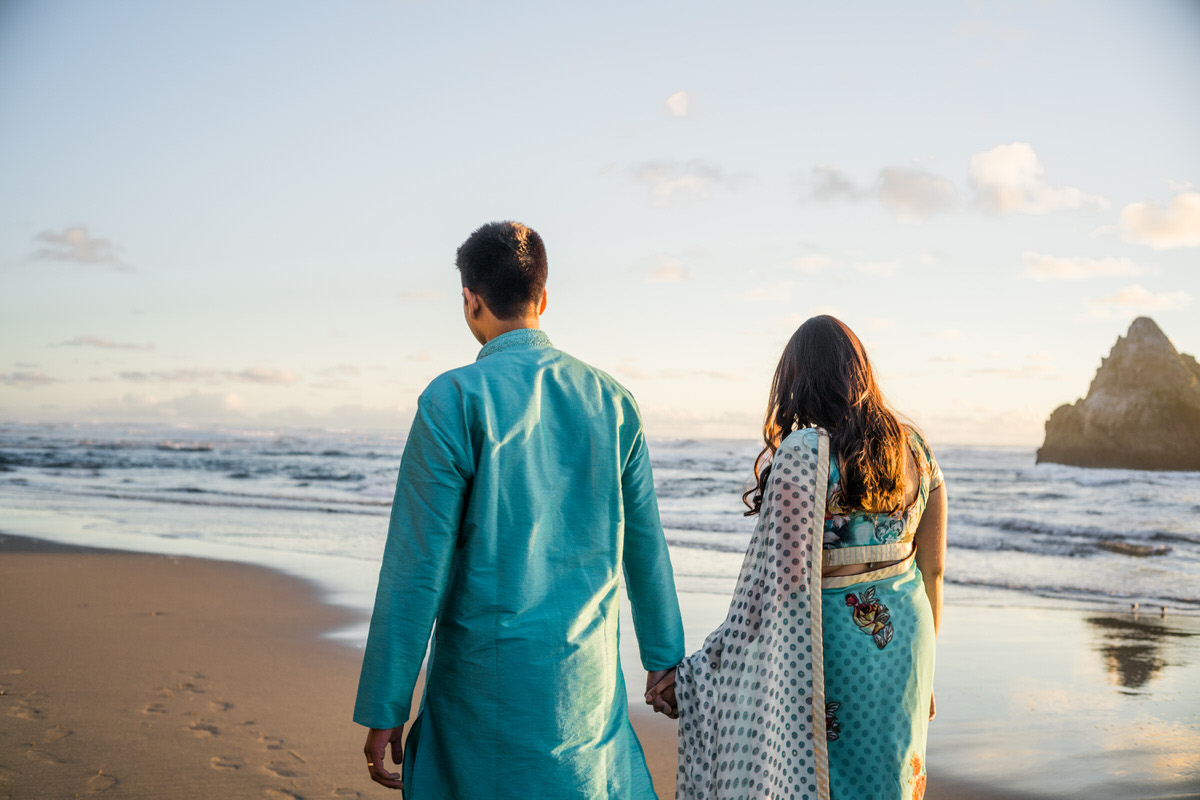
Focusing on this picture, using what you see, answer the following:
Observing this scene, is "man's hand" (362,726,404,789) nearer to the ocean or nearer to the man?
the man

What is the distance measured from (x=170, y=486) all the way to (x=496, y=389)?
67.5 feet

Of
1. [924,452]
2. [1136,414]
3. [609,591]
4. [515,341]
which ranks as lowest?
[609,591]

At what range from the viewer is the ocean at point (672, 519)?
9.11 meters

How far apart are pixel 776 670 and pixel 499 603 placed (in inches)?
30.5

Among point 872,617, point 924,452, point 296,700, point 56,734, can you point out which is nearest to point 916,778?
point 872,617

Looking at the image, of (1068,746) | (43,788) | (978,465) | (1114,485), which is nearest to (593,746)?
(43,788)

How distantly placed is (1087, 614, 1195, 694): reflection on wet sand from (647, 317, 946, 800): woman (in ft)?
12.7

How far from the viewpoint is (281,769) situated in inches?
135

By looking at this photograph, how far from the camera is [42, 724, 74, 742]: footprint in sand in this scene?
3.57 m

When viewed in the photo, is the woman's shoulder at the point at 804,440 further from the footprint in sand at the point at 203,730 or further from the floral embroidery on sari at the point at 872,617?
the footprint in sand at the point at 203,730

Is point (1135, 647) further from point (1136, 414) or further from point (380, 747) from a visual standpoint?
point (1136, 414)

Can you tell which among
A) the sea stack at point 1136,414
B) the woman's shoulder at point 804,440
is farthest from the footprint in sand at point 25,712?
the sea stack at point 1136,414

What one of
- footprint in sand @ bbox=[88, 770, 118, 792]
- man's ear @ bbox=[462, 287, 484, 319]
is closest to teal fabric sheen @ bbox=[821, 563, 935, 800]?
man's ear @ bbox=[462, 287, 484, 319]

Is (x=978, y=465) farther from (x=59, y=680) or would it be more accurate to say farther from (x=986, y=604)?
(x=59, y=680)
